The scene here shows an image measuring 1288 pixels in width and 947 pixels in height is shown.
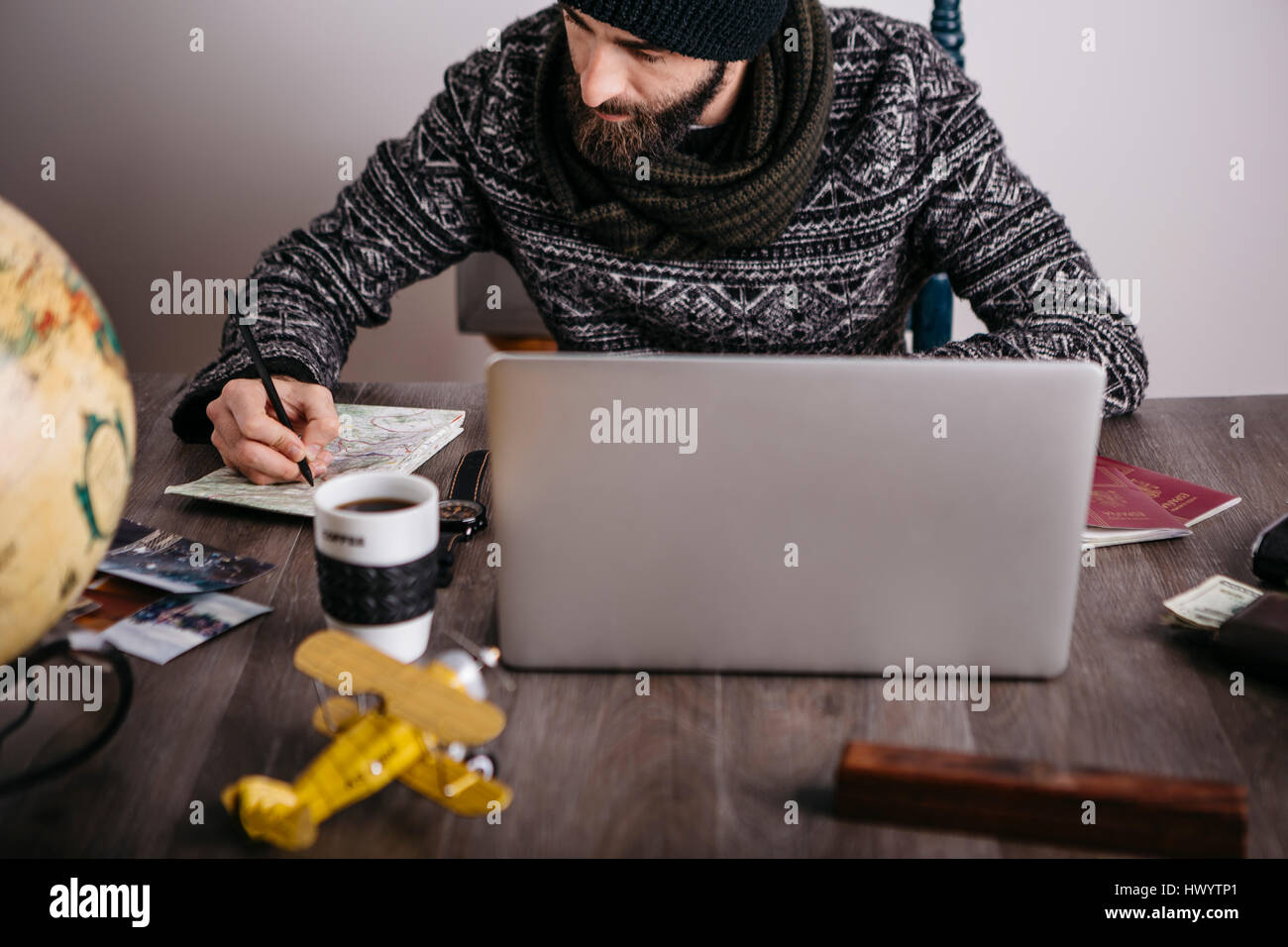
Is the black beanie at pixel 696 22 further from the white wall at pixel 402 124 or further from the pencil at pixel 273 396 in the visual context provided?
the white wall at pixel 402 124

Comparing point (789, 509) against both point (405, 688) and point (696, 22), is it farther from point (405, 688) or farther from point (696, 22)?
point (696, 22)

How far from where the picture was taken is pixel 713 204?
1284 mm

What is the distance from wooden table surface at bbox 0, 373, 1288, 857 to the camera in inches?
22.6

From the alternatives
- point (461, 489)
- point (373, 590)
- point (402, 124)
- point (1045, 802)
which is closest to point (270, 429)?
point (461, 489)

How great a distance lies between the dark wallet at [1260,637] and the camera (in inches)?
27.8

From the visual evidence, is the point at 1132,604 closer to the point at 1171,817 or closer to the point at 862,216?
the point at 1171,817

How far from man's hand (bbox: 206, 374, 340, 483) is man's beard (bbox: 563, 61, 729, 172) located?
1.52 ft

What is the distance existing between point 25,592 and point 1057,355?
105 centimetres

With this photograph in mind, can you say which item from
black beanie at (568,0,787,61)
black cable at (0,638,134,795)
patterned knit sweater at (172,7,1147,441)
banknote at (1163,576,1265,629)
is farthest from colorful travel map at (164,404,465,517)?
banknote at (1163,576,1265,629)

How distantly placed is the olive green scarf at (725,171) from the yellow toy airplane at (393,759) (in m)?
0.84

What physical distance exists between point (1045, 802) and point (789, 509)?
0.22m

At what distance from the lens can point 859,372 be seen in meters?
0.63

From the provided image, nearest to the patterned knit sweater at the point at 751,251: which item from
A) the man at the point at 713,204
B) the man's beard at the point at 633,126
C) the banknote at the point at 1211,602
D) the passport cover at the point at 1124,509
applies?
the man at the point at 713,204
